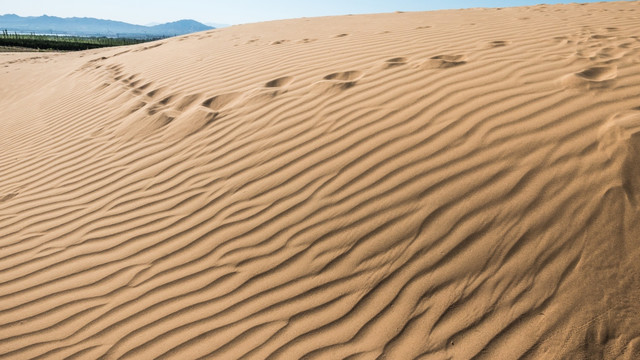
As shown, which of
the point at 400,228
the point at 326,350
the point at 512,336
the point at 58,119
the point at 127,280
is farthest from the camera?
the point at 58,119

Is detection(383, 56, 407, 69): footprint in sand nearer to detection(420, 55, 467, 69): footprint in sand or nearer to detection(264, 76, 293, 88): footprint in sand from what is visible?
detection(420, 55, 467, 69): footprint in sand

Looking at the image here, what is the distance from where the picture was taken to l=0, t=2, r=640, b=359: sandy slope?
70.5 inches

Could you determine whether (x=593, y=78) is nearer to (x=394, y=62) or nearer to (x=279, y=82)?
(x=394, y=62)

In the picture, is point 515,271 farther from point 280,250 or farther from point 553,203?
point 280,250

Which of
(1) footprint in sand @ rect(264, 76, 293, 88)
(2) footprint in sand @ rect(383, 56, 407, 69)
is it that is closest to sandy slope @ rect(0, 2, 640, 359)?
(2) footprint in sand @ rect(383, 56, 407, 69)

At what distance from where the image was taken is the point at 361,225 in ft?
7.33

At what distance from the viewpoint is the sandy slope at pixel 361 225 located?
179cm

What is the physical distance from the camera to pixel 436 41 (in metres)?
5.18

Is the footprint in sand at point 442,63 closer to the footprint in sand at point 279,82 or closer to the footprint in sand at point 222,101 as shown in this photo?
the footprint in sand at point 279,82

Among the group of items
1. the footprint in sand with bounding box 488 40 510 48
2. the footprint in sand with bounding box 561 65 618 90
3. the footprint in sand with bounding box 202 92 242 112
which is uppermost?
the footprint in sand with bounding box 488 40 510 48

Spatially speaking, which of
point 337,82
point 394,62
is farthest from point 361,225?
point 394,62

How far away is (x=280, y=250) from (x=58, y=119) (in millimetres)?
5045

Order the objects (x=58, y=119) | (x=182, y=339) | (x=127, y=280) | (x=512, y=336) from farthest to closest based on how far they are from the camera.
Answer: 1. (x=58, y=119)
2. (x=127, y=280)
3. (x=182, y=339)
4. (x=512, y=336)

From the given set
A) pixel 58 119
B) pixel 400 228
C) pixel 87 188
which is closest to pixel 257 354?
pixel 400 228
